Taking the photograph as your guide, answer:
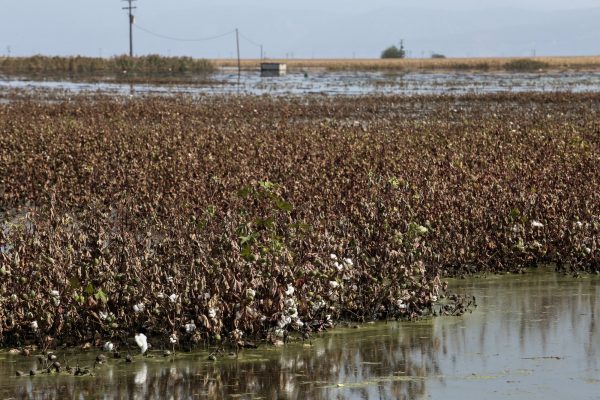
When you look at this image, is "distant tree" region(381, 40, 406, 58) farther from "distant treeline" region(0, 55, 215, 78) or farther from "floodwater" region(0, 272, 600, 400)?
"floodwater" region(0, 272, 600, 400)

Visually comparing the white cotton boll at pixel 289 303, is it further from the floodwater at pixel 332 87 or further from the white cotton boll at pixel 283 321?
the floodwater at pixel 332 87

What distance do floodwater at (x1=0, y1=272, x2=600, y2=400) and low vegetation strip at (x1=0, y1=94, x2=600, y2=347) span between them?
0.26 m

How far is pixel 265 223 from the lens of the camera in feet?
32.4

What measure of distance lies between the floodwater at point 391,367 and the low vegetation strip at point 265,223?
0.85 ft

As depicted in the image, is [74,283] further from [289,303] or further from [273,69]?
[273,69]

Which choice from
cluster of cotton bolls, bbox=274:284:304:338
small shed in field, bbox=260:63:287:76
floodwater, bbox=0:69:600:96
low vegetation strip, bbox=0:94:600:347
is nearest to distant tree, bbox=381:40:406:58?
small shed in field, bbox=260:63:287:76

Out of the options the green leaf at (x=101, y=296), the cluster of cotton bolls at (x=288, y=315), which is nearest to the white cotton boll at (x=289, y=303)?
the cluster of cotton bolls at (x=288, y=315)

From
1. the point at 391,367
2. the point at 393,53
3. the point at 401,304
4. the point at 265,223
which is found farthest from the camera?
the point at 393,53

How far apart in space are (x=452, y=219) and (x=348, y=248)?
70.6 inches

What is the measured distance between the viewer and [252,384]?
7.52m

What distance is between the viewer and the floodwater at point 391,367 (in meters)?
7.30

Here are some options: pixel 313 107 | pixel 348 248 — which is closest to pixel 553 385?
pixel 348 248

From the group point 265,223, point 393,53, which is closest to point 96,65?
point 393,53

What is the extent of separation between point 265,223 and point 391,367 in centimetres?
241
